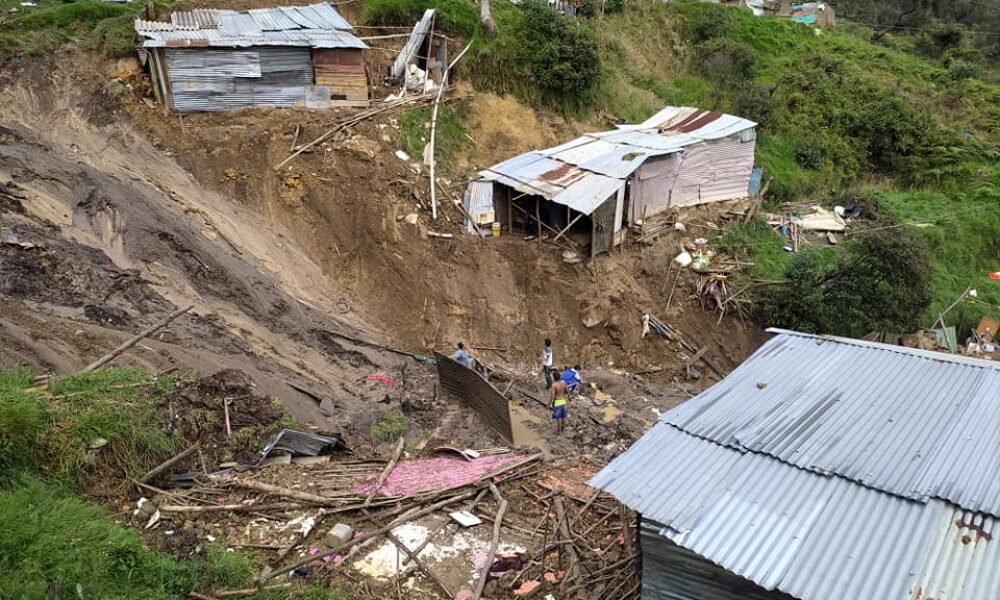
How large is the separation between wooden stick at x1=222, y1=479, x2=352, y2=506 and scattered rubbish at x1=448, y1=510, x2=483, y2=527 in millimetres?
1491

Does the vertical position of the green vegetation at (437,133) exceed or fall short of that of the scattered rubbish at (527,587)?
it exceeds it

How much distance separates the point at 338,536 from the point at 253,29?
1533 centimetres

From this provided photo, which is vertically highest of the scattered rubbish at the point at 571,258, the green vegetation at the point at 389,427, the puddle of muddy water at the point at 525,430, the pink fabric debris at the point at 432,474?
the scattered rubbish at the point at 571,258

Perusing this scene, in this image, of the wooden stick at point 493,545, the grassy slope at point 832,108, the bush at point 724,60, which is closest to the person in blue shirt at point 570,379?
the wooden stick at point 493,545

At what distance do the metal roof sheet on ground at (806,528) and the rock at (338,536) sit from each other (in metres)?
3.25

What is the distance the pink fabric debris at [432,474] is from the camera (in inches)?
349

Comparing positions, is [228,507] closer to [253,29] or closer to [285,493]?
[285,493]

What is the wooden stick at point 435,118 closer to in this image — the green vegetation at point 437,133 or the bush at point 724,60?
the green vegetation at point 437,133

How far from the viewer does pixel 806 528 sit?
5582 mm

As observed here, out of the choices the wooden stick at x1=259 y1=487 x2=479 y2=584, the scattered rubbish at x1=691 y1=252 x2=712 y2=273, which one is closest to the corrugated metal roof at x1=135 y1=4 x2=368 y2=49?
the scattered rubbish at x1=691 y1=252 x2=712 y2=273

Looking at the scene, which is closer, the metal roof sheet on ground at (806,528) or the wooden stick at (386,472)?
the metal roof sheet on ground at (806,528)

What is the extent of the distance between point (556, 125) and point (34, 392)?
16.1 metres

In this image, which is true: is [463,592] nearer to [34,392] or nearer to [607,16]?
[34,392]

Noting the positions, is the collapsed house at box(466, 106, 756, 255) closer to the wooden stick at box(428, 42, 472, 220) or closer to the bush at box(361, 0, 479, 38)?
the wooden stick at box(428, 42, 472, 220)
